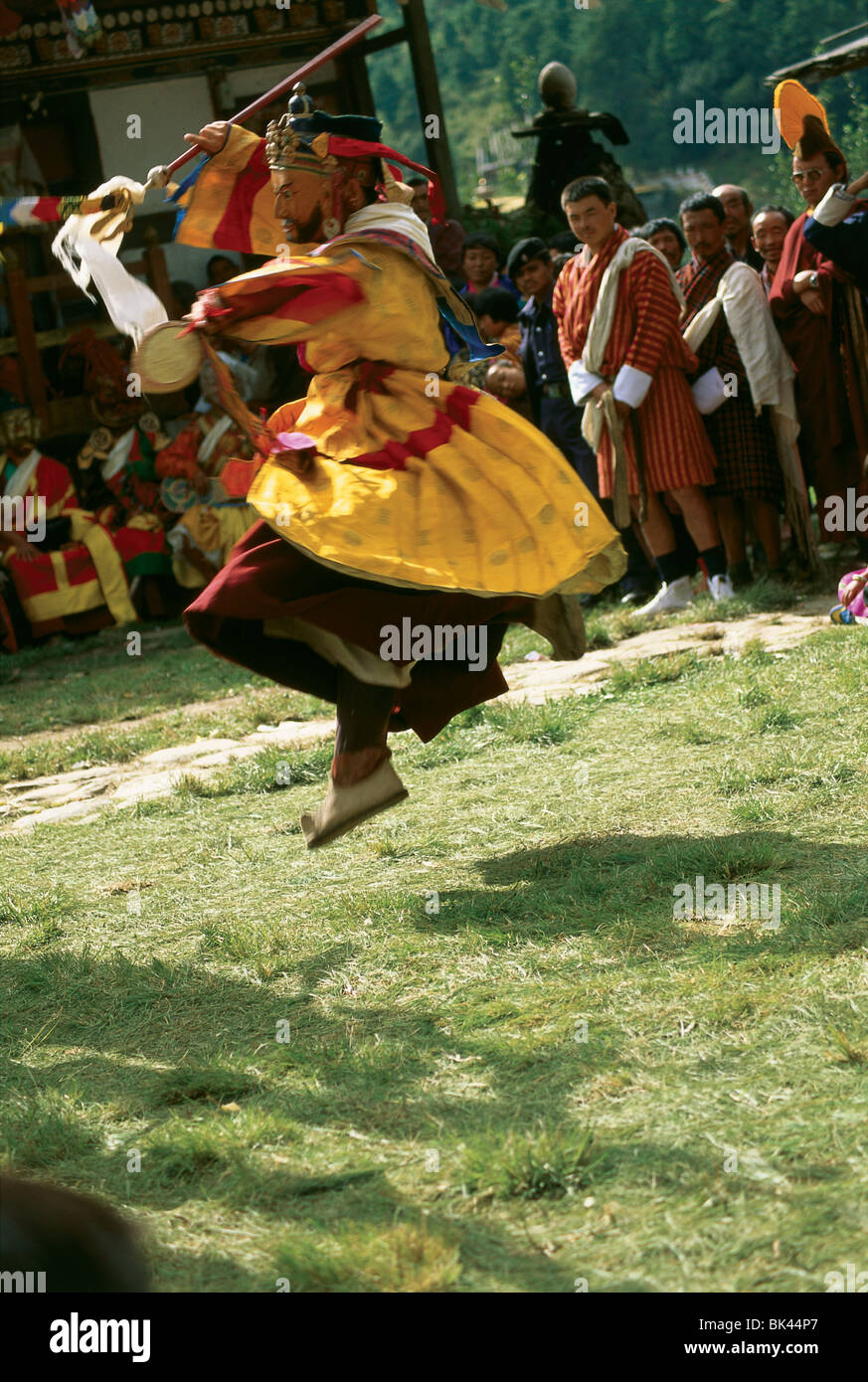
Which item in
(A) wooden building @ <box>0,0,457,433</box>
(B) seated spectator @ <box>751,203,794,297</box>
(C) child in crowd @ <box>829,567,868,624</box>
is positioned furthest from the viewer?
(A) wooden building @ <box>0,0,457,433</box>

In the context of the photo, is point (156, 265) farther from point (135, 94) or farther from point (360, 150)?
point (360, 150)

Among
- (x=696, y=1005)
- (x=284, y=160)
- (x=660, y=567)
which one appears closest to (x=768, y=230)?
(x=660, y=567)

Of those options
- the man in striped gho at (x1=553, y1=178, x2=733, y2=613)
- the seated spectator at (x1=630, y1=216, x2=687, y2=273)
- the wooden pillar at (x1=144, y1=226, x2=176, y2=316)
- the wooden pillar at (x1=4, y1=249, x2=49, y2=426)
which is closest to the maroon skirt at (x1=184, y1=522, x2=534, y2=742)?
the man in striped gho at (x1=553, y1=178, x2=733, y2=613)

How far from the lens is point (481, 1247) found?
2049 millimetres

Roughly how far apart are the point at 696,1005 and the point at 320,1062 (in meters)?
0.71

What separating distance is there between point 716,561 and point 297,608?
420cm

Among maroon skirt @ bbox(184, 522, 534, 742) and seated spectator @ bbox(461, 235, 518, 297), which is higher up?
seated spectator @ bbox(461, 235, 518, 297)

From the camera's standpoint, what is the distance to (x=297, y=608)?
3568mm

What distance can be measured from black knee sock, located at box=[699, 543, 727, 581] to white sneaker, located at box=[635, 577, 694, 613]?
160 mm

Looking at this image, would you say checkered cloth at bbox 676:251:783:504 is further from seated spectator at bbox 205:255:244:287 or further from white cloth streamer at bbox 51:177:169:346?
seated spectator at bbox 205:255:244:287

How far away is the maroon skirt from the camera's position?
3561 mm

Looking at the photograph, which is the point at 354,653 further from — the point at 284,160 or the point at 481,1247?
the point at 481,1247

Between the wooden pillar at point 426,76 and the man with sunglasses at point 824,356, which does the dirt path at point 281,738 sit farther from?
the wooden pillar at point 426,76

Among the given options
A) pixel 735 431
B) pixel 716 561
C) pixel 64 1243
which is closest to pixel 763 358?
pixel 735 431
